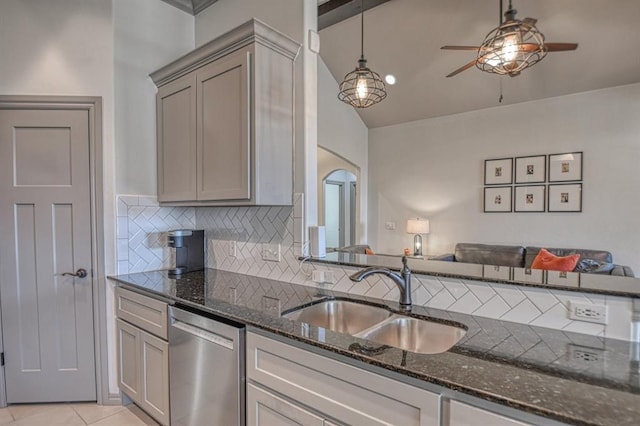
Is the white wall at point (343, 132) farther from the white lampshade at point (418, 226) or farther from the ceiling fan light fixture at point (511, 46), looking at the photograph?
the ceiling fan light fixture at point (511, 46)

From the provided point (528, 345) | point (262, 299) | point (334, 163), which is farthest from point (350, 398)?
point (334, 163)

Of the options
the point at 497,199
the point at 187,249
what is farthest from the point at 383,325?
the point at 497,199

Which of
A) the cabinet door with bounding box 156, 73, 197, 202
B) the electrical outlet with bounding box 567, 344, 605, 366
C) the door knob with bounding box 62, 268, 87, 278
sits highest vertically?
the cabinet door with bounding box 156, 73, 197, 202

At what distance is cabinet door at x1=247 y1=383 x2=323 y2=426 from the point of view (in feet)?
4.18

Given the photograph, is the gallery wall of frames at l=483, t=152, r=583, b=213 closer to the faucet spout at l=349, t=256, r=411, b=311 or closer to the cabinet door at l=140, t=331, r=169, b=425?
the faucet spout at l=349, t=256, r=411, b=311

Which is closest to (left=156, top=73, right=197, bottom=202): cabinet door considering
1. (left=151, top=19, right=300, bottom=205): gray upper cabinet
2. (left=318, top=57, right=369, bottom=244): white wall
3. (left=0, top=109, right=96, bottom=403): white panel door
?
(left=151, top=19, right=300, bottom=205): gray upper cabinet

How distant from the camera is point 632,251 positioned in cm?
436

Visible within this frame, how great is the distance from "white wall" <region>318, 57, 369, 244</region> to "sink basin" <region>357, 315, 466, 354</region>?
167 inches

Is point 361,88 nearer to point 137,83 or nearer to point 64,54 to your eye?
point 137,83

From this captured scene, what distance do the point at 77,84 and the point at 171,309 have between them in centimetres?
171

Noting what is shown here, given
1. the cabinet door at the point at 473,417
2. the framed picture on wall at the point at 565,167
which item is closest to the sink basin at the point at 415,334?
the cabinet door at the point at 473,417

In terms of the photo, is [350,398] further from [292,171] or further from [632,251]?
[632,251]

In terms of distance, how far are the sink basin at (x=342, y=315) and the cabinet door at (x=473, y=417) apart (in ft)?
2.33

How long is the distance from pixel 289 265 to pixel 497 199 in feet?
13.9
